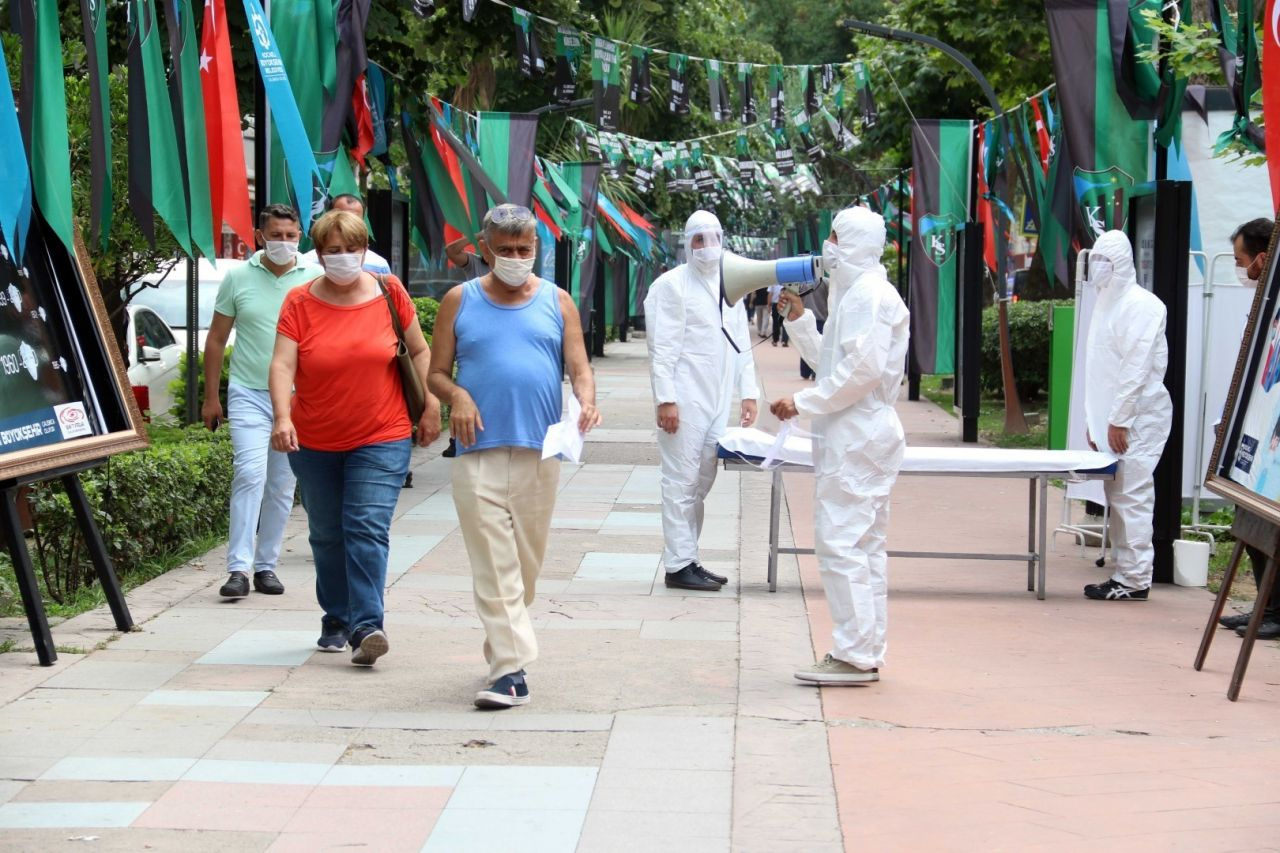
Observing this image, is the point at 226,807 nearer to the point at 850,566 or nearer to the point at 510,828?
the point at 510,828

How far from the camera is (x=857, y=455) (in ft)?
21.2

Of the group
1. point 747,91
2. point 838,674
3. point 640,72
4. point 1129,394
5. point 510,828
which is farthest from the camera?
point 747,91

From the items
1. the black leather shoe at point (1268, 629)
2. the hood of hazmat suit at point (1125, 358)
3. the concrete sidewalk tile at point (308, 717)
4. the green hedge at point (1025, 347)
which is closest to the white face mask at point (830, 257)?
the hood of hazmat suit at point (1125, 358)

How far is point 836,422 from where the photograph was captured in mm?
6531

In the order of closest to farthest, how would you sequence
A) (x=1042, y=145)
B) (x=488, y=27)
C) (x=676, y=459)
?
1. (x=676, y=459)
2. (x=1042, y=145)
3. (x=488, y=27)

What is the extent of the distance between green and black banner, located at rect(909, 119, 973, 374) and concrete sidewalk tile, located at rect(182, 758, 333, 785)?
14103 mm

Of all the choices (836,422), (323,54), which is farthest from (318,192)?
(836,422)

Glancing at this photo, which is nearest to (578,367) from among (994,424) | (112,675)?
(112,675)

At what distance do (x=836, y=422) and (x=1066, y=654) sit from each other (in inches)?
67.7

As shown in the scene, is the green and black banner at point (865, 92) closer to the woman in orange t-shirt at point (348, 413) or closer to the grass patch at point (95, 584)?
the grass patch at point (95, 584)

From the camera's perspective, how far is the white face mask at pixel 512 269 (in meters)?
6.05

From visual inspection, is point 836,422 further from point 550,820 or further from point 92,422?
point 92,422

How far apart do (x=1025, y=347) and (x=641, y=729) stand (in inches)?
665

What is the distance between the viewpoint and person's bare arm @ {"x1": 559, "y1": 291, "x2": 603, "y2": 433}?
20.0 ft
